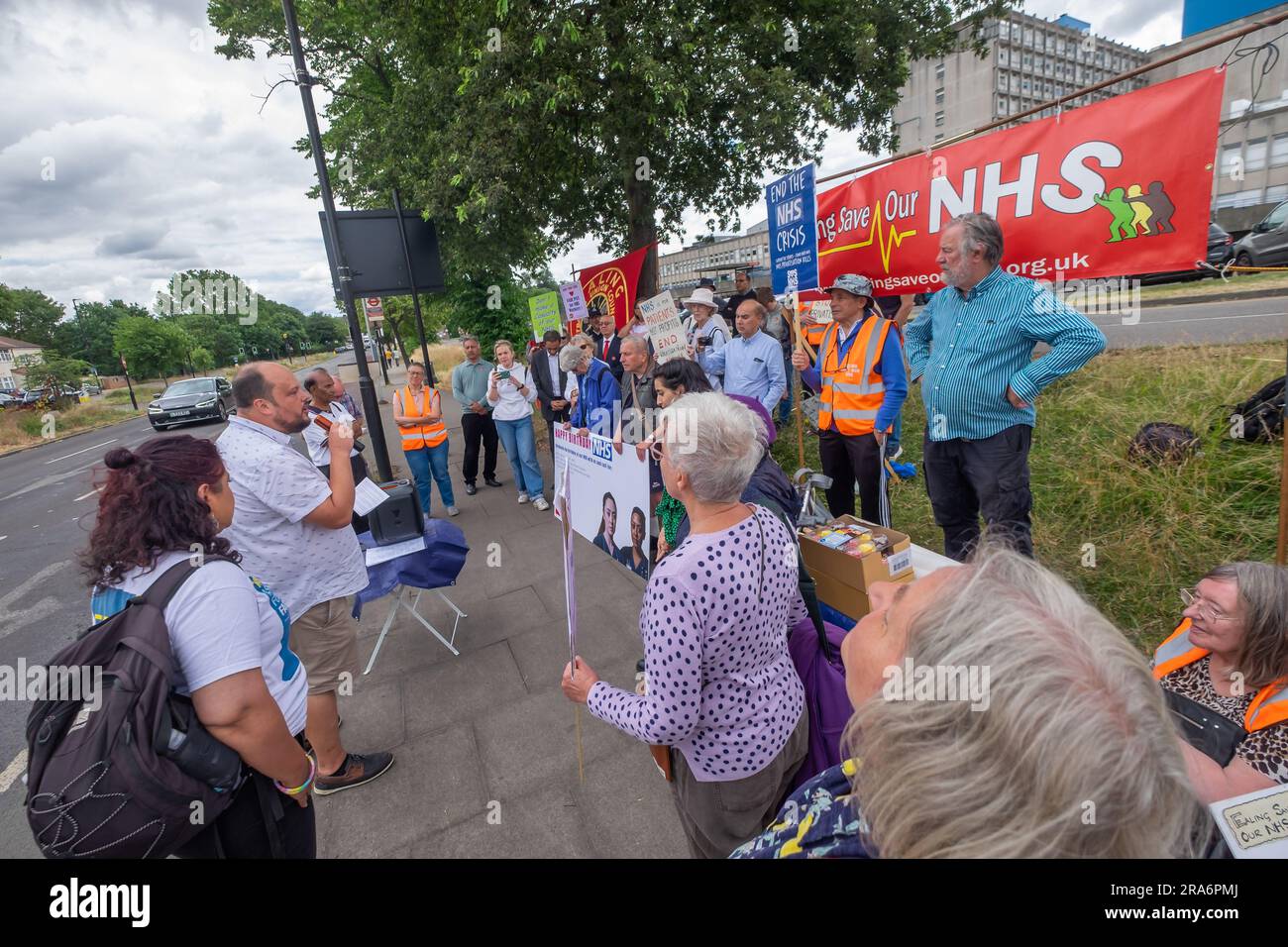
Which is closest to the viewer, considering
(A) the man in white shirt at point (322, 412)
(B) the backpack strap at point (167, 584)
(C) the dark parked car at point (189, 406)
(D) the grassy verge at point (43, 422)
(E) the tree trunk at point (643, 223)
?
(B) the backpack strap at point (167, 584)

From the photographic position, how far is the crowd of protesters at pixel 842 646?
74 cm

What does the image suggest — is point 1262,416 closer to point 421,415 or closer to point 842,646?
A: point 842,646

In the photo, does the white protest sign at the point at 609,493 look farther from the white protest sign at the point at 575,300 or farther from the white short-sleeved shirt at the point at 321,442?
the white protest sign at the point at 575,300

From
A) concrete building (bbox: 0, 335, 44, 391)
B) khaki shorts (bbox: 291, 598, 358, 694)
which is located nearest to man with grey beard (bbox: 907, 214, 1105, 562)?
khaki shorts (bbox: 291, 598, 358, 694)

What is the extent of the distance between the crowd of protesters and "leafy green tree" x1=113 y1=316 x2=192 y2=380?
6495 cm

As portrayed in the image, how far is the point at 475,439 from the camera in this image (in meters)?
7.29

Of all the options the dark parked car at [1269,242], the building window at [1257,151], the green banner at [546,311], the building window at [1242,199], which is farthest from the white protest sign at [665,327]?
the building window at [1242,199]

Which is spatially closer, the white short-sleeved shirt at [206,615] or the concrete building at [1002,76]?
the white short-sleeved shirt at [206,615]

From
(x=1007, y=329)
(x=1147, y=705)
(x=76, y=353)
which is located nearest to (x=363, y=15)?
(x=1007, y=329)

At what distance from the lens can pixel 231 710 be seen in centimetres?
143

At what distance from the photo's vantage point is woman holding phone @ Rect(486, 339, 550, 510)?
655cm

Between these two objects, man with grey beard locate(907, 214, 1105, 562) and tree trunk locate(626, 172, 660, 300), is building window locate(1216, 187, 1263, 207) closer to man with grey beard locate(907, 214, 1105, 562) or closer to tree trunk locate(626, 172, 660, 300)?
tree trunk locate(626, 172, 660, 300)

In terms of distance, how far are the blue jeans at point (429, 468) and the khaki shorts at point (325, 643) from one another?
3.70 metres

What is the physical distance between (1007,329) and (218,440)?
3.67 metres
